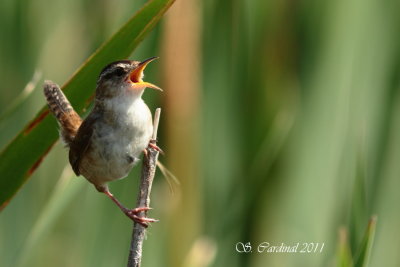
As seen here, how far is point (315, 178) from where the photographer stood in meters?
2.35

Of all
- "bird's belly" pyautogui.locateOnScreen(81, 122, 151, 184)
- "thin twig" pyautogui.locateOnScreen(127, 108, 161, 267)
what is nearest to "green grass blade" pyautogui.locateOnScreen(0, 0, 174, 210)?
"thin twig" pyautogui.locateOnScreen(127, 108, 161, 267)

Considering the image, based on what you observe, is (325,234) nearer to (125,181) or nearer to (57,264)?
(125,181)

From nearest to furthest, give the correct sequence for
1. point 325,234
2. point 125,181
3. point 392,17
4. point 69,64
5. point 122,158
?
point 122,158 → point 125,181 → point 325,234 → point 392,17 → point 69,64

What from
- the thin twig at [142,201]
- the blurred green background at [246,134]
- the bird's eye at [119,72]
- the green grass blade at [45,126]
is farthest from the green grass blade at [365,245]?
the bird's eye at [119,72]

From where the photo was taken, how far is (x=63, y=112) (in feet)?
7.01

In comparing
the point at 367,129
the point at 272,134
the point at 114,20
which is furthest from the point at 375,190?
the point at 114,20

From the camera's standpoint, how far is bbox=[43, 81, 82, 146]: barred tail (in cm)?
203

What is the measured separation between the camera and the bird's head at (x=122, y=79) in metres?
2.02

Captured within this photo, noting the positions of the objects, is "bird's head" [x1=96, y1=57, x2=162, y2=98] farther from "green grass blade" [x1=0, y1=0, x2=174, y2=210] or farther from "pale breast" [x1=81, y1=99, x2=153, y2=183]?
"green grass blade" [x1=0, y1=0, x2=174, y2=210]

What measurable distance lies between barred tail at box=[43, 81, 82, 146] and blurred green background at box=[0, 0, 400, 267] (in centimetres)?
15

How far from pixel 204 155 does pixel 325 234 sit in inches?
19.3

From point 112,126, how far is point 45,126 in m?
0.46

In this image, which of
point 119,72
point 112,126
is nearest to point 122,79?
point 119,72

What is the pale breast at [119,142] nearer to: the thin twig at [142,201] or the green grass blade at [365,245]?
the thin twig at [142,201]
